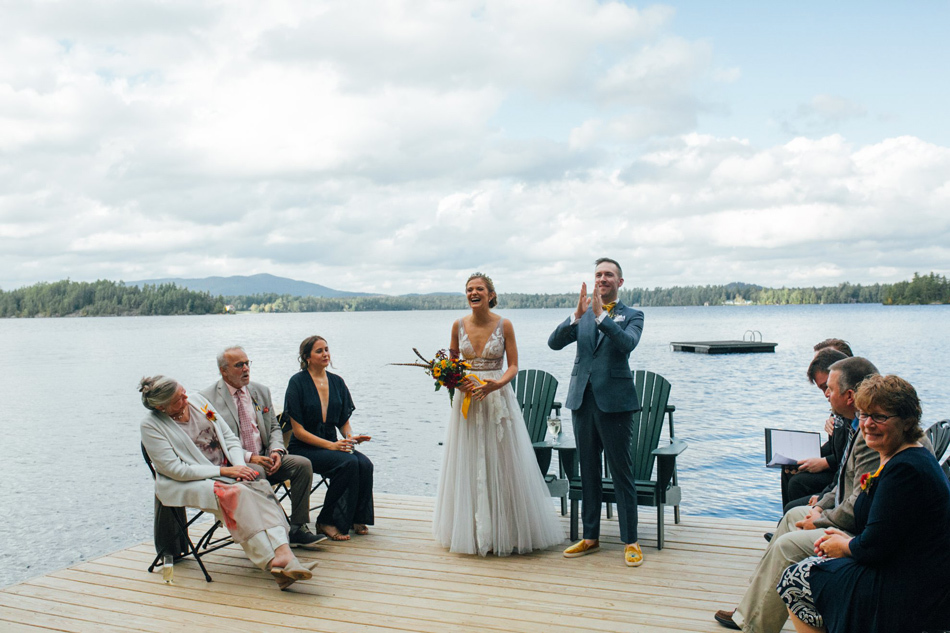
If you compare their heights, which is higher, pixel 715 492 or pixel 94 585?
pixel 94 585

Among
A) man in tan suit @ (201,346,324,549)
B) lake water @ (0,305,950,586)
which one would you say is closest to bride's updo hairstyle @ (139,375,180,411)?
man in tan suit @ (201,346,324,549)

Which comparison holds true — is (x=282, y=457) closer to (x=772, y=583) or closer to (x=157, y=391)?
(x=157, y=391)

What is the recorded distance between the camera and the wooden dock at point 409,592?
338 cm

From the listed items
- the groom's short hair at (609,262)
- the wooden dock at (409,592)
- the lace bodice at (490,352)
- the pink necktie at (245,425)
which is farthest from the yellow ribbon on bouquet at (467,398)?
the pink necktie at (245,425)

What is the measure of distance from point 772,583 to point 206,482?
127 inches

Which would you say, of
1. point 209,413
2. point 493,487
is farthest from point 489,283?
point 209,413

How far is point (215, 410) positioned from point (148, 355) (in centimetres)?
4191

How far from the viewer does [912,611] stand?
2350 millimetres

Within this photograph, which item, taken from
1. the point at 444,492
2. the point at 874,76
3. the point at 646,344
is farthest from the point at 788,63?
the point at 646,344

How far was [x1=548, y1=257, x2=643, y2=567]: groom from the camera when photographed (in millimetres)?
4211

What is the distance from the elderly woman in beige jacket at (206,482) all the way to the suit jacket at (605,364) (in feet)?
6.56

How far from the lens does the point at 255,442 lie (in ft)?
15.6

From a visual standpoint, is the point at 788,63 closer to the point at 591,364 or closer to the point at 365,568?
the point at 591,364

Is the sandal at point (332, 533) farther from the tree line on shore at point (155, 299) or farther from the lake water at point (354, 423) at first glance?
the tree line on shore at point (155, 299)
